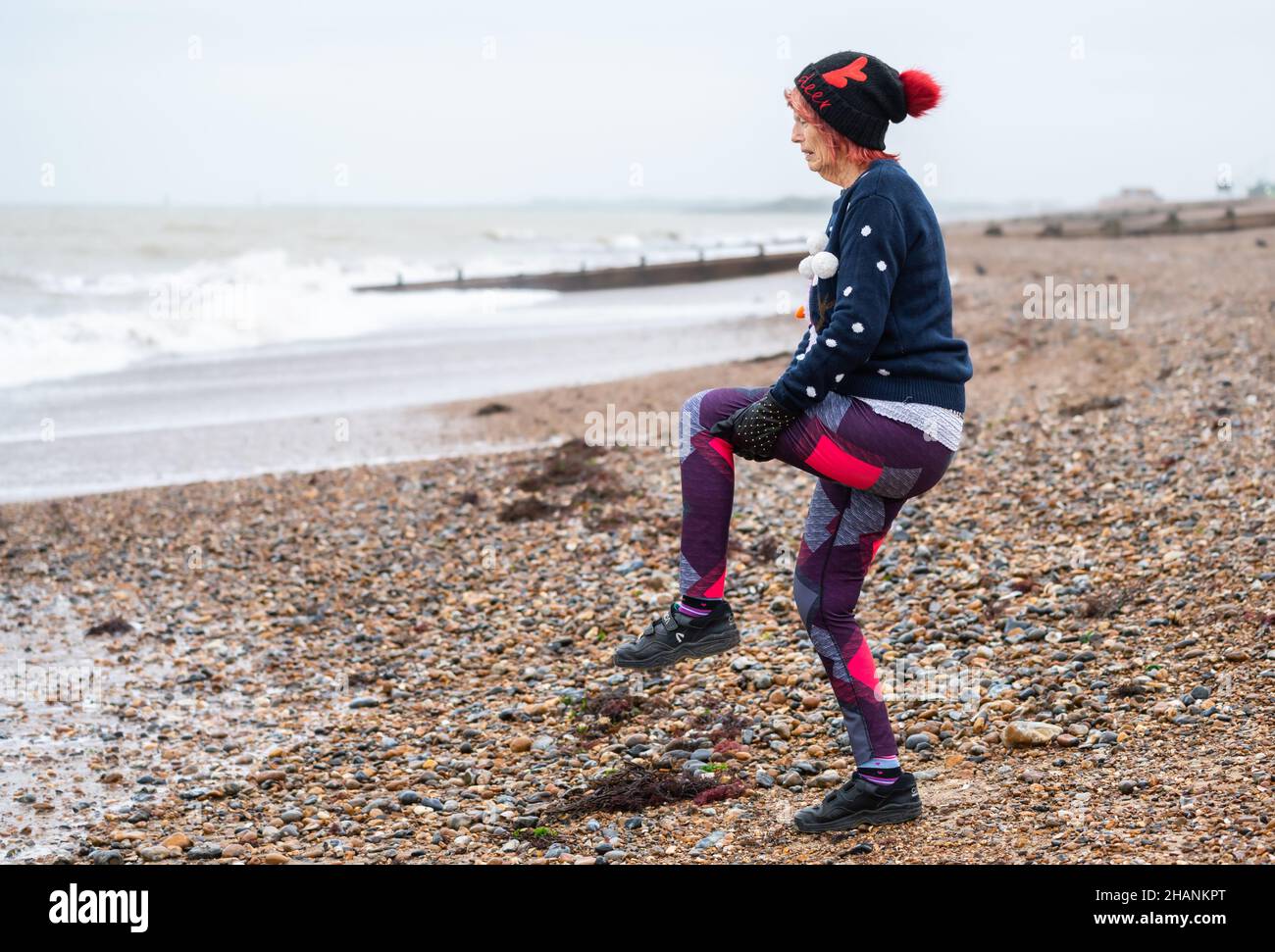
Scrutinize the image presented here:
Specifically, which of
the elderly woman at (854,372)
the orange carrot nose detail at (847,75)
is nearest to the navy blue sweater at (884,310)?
the elderly woman at (854,372)

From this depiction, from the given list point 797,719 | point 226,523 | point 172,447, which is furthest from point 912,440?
point 172,447

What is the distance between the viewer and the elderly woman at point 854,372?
179 inches

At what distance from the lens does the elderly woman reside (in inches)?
179

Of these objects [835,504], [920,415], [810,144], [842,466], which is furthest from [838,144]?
[835,504]

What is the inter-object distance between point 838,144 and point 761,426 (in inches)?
44.5

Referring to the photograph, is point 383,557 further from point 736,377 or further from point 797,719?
point 736,377

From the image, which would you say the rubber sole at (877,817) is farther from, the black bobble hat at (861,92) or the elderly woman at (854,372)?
the black bobble hat at (861,92)

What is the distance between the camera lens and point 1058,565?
8.91 metres

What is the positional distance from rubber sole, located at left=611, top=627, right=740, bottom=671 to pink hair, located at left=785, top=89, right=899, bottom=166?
6.38 ft

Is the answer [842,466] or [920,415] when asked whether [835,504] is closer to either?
[842,466]

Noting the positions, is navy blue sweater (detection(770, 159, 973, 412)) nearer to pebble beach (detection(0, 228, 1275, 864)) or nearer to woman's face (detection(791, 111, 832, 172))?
woman's face (detection(791, 111, 832, 172))

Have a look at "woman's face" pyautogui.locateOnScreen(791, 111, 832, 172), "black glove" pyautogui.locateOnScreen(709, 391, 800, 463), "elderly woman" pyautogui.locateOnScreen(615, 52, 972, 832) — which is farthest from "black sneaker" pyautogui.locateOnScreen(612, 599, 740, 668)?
"woman's face" pyautogui.locateOnScreen(791, 111, 832, 172)

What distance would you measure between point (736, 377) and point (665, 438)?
5.30 meters

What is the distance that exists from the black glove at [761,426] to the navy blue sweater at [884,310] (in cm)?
4
